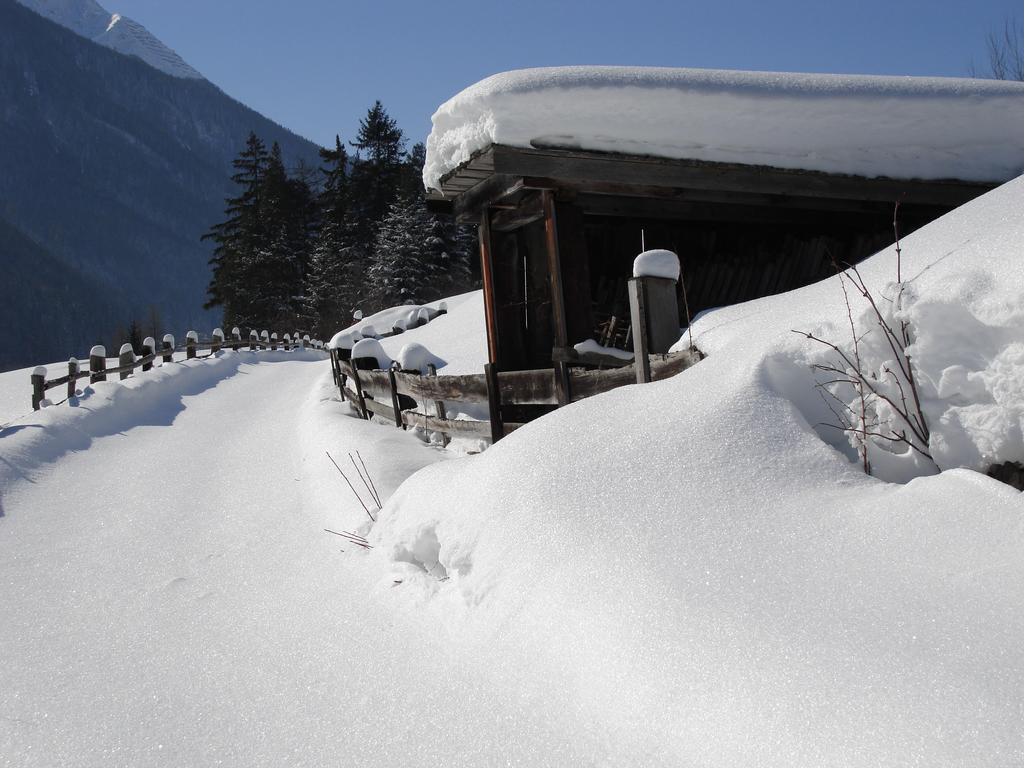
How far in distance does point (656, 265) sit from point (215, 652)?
9.49ft

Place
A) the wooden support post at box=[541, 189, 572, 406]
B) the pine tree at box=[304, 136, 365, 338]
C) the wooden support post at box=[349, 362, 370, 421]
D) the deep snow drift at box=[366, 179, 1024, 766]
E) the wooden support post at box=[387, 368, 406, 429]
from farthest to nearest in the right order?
the pine tree at box=[304, 136, 365, 338], the wooden support post at box=[349, 362, 370, 421], the wooden support post at box=[387, 368, 406, 429], the wooden support post at box=[541, 189, 572, 406], the deep snow drift at box=[366, 179, 1024, 766]

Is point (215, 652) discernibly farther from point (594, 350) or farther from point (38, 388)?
point (38, 388)

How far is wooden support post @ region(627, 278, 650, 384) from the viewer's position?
396 cm

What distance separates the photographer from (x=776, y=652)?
6.23 feet

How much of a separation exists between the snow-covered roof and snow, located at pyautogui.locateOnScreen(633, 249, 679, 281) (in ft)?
7.08

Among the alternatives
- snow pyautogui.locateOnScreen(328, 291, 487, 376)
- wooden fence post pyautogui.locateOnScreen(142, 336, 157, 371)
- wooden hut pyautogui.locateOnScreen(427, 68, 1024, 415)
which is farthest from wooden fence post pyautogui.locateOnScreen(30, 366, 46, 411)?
wooden hut pyautogui.locateOnScreen(427, 68, 1024, 415)

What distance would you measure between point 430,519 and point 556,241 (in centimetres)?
362

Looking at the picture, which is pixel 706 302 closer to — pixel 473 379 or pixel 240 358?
pixel 473 379

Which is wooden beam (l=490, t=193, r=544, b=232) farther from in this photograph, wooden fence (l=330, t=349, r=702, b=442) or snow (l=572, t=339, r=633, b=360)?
snow (l=572, t=339, r=633, b=360)

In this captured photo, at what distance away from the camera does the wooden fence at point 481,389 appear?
4.44 m

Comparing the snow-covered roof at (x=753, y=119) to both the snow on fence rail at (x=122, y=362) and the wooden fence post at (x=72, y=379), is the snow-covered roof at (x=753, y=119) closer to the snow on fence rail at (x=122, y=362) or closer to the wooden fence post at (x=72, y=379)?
the snow on fence rail at (x=122, y=362)

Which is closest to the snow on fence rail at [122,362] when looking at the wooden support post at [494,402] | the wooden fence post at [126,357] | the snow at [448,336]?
the wooden fence post at [126,357]

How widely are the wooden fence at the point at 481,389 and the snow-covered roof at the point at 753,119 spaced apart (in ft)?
6.24

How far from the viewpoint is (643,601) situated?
2246 millimetres
